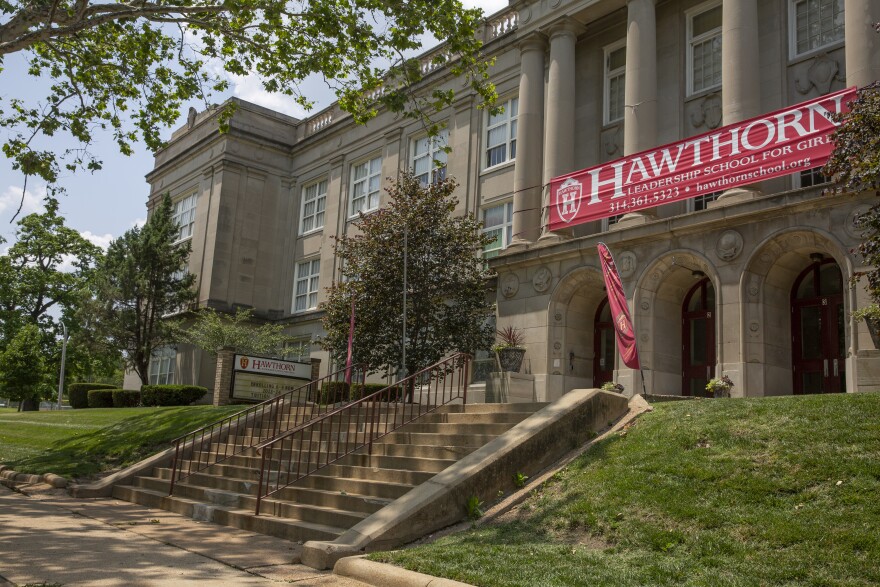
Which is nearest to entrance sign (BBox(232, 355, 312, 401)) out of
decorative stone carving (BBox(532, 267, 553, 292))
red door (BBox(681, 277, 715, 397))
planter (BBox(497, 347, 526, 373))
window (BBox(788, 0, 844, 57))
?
planter (BBox(497, 347, 526, 373))

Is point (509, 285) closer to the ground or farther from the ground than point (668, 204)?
closer to the ground

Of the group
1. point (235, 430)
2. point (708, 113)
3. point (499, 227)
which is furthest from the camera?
point (499, 227)

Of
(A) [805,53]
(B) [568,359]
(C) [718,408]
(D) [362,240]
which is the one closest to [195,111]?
(D) [362,240]

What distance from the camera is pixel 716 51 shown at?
22.0 metres

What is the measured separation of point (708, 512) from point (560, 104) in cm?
1827

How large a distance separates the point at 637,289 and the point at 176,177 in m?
32.6

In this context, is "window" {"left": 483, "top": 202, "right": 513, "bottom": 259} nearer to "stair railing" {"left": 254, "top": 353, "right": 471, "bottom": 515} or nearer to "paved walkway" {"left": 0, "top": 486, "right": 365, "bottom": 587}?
"stair railing" {"left": 254, "top": 353, "right": 471, "bottom": 515}

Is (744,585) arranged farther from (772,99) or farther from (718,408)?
(772,99)

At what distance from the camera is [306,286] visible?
3766 centimetres

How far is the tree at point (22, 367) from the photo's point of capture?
151 feet

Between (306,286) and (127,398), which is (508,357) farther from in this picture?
(127,398)

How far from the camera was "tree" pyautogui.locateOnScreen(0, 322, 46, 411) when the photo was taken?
151 feet

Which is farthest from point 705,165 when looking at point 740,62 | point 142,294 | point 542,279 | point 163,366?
point 163,366

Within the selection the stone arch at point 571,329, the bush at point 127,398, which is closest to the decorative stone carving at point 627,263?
the stone arch at point 571,329
